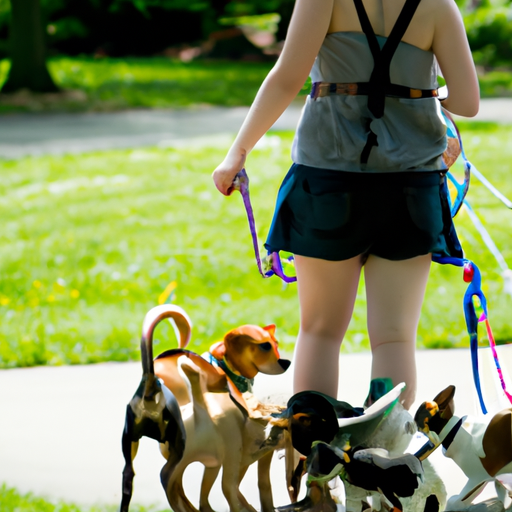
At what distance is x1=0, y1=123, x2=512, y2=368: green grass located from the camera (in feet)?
16.4

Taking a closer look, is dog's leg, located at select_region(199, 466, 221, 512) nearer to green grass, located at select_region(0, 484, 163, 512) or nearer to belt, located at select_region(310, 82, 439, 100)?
green grass, located at select_region(0, 484, 163, 512)

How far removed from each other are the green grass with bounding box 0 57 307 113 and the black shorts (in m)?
13.7

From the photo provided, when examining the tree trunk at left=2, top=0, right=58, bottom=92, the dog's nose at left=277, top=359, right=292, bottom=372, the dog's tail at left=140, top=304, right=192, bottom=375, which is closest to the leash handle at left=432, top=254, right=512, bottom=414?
the dog's nose at left=277, top=359, right=292, bottom=372

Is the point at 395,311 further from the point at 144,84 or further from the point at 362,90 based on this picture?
the point at 144,84

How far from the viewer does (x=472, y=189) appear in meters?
8.63

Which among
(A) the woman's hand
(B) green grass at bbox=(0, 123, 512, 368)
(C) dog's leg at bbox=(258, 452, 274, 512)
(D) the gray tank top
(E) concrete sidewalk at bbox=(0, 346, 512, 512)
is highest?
(D) the gray tank top

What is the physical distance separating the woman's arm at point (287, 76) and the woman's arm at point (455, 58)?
0.34 m

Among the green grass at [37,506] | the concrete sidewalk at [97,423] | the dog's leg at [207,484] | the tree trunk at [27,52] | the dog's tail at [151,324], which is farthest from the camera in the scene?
the tree trunk at [27,52]

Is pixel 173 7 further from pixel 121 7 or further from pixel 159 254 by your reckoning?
pixel 159 254

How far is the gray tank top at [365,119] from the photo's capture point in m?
2.65

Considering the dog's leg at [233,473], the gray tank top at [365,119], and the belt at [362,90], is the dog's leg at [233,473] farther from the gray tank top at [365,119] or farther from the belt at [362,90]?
the belt at [362,90]

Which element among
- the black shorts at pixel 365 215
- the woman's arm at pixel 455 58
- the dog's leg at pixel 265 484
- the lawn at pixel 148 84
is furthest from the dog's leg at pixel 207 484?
the lawn at pixel 148 84

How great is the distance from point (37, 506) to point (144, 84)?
56.0 feet

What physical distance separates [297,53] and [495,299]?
3.39m
